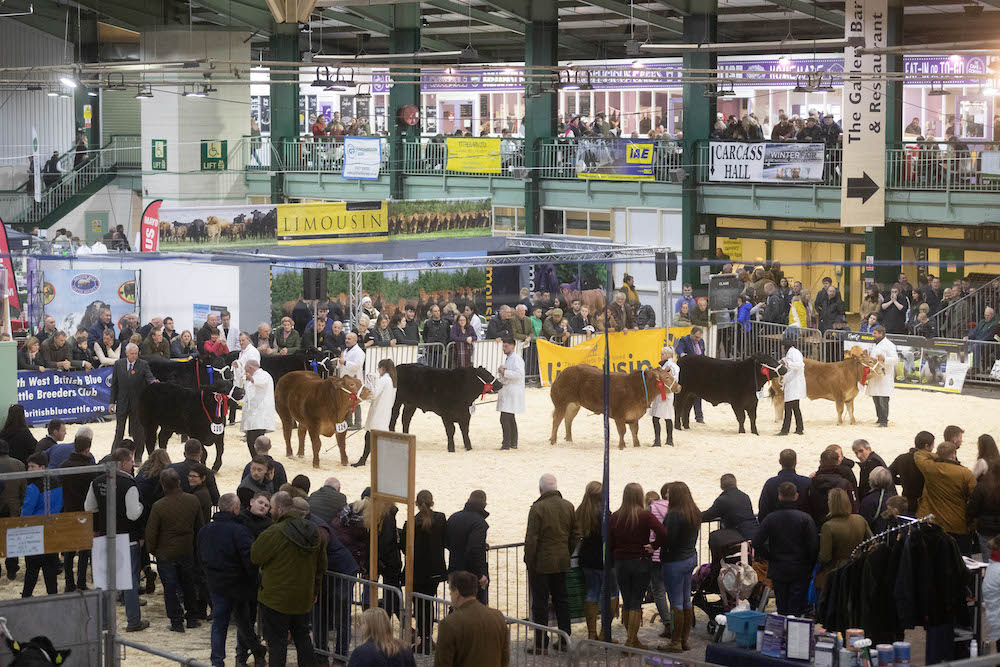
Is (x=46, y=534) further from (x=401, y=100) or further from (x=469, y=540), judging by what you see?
(x=401, y=100)

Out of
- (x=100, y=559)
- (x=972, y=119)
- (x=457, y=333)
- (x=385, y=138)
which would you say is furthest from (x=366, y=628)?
(x=385, y=138)

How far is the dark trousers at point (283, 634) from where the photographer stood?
9.16m

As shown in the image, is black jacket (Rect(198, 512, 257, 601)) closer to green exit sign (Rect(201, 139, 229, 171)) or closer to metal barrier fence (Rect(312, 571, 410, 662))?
metal barrier fence (Rect(312, 571, 410, 662))

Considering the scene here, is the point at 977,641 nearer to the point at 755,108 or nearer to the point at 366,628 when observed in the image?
the point at 366,628

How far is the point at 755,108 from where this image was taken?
3212 cm

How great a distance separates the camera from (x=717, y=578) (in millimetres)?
10375

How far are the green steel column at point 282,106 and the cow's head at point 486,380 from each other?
2009 cm

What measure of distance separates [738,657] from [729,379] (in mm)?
10268

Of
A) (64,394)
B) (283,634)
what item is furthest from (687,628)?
(64,394)

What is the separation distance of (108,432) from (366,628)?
12.7m

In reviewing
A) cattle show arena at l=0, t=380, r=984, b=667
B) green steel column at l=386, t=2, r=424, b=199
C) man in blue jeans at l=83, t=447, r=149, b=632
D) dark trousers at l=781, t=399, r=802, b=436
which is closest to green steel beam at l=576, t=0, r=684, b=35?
green steel column at l=386, t=2, r=424, b=199

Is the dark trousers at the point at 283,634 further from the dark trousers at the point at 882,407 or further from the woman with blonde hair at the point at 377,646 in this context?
the dark trousers at the point at 882,407

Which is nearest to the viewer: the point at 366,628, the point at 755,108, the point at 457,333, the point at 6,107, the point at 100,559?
the point at 366,628

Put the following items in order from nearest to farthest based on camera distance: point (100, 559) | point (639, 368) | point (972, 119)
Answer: point (100, 559) < point (639, 368) < point (972, 119)
